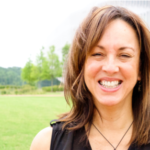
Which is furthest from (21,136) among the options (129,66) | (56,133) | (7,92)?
(7,92)

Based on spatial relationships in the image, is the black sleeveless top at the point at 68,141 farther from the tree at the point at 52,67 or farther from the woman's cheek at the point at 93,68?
the tree at the point at 52,67

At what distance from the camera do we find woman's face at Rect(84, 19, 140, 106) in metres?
1.00

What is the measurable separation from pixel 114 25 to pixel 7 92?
22611 millimetres

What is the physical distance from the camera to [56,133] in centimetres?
A: 113

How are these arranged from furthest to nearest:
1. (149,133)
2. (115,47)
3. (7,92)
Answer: (7,92) → (149,133) → (115,47)

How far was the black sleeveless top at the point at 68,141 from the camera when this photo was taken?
1081mm

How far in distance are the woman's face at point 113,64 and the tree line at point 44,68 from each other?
26503 millimetres

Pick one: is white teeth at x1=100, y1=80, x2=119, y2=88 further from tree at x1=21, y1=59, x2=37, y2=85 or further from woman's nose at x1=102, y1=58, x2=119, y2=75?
tree at x1=21, y1=59, x2=37, y2=85

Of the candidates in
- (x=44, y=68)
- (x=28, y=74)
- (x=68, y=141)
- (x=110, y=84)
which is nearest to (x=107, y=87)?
(x=110, y=84)

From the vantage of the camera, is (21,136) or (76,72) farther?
(21,136)

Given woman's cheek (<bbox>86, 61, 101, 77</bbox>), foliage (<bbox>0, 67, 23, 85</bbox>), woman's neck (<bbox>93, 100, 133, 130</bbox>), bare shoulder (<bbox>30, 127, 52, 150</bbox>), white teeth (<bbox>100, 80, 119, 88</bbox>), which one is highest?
woman's cheek (<bbox>86, 61, 101, 77</bbox>)

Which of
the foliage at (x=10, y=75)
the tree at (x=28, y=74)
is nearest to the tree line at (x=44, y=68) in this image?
the tree at (x=28, y=74)

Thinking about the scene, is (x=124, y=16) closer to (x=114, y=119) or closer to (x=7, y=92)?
(x=114, y=119)

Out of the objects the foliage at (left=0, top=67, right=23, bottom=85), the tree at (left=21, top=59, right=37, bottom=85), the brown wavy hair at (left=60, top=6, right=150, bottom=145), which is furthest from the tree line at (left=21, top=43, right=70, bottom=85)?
the brown wavy hair at (left=60, top=6, right=150, bottom=145)
